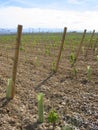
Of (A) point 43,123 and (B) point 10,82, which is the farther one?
(B) point 10,82

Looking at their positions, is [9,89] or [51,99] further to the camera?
[51,99]

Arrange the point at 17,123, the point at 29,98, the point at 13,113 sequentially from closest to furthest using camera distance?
the point at 17,123 → the point at 13,113 → the point at 29,98

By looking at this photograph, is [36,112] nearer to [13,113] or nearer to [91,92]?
[13,113]

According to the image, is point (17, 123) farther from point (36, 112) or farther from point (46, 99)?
point (46, 99)

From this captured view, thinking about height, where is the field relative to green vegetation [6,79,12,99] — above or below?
below

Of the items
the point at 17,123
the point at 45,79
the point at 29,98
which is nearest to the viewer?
the point at 17,123

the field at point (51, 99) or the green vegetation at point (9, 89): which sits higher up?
the green vegetation at point (9, 89)

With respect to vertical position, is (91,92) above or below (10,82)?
below

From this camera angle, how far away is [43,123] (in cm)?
474

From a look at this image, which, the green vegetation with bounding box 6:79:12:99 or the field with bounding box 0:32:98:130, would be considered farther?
the green vegetation with bounding box 6:79:12:99

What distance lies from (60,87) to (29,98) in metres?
1.37

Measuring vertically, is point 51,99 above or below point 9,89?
below

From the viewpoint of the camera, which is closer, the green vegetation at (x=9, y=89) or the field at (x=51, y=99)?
the field at (x=51, y=99)

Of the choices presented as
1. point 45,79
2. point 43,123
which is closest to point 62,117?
point 43,123
